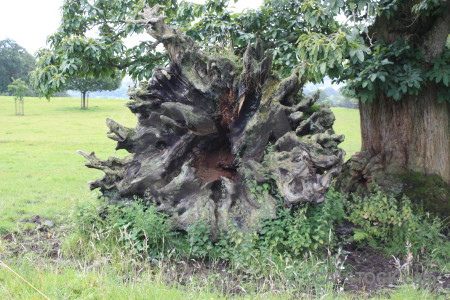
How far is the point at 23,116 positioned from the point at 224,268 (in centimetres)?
4447

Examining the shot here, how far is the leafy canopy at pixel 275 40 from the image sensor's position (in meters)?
7.26

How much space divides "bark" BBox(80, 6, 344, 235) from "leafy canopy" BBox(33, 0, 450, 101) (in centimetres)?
86

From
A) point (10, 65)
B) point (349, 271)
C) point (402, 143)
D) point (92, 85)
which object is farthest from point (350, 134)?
point (10, 65)

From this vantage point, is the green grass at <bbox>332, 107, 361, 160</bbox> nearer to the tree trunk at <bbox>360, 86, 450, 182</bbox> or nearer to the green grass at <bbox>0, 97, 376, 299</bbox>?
the green grass at <bbox>0, 97, 376, 299</bbox>

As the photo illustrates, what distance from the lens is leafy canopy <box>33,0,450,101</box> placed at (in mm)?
7264

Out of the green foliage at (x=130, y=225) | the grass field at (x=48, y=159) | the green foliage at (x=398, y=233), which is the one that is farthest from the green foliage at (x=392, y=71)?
the grass field at (x=48, y=159)

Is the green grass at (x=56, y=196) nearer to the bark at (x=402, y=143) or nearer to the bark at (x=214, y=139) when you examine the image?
the bark at (x=214, y=139)

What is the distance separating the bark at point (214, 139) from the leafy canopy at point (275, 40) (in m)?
0.86

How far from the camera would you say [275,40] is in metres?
8.94

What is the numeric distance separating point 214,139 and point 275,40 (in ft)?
9.69

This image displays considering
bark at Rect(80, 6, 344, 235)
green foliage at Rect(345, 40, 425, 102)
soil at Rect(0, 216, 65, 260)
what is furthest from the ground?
green foliage at Rect(345, 40, 425, 102)

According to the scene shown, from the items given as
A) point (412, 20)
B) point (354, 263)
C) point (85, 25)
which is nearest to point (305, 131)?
point (354, 263)

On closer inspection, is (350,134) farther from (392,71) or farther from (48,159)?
(392,71)

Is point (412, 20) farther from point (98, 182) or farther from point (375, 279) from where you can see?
point (98, 182)
